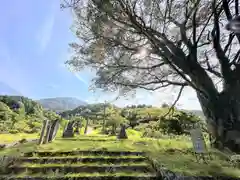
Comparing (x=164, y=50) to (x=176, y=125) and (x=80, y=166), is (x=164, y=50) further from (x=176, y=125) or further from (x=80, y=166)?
Result: (x=176, y=125)

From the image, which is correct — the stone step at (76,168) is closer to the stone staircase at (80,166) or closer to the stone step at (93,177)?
the stone staircase at (80,166)

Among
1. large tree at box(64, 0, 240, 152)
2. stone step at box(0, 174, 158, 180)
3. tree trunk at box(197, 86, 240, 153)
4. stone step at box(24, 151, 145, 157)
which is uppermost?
large tree at box(64, 0, 240, 152)

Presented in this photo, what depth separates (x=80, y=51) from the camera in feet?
23.4

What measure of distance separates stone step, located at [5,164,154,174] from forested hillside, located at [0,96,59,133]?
15043 mm

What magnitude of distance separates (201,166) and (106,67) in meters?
4.76

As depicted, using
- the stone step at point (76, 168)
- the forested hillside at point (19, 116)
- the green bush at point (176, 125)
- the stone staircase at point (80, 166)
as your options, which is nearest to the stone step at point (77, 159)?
the stone staircase at point (80, 166)

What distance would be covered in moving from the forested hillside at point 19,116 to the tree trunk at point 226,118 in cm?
1720

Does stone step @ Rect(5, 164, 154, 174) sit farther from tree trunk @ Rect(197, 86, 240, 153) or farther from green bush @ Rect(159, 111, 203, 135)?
green bush @ Rect(159, 111, 203, 135)

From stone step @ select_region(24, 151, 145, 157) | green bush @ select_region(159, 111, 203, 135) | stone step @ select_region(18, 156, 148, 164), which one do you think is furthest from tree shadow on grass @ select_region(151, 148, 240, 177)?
green bush @ select_region(159, 111, 203, 135)

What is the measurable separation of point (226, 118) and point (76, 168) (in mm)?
4331

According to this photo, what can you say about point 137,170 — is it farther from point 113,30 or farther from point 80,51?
point 80,51

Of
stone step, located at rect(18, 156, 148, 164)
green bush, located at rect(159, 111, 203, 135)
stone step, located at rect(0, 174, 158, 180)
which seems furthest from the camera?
green bush, located at rect(159, 111, 203, 135)

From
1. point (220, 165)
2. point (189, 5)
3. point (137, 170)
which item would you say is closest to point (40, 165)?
point (137, 170)

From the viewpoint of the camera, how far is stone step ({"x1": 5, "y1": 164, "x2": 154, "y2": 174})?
3.78m
